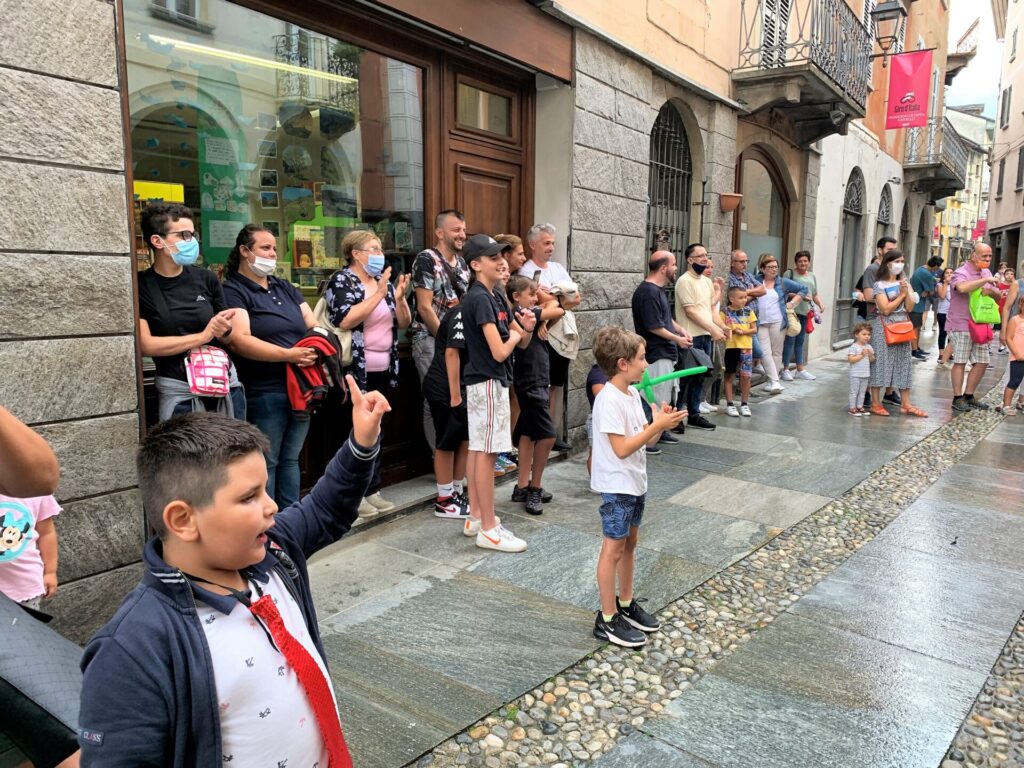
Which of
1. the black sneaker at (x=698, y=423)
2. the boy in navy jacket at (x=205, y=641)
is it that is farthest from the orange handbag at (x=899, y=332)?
the boy in navy jacket at (x=205, y=641)

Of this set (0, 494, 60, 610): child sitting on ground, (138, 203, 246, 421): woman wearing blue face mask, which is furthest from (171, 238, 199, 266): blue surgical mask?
(0, 494, 60, 610): child sitting on ground

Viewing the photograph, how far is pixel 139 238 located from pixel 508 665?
2862mm

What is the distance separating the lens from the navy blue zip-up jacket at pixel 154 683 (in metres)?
1.24

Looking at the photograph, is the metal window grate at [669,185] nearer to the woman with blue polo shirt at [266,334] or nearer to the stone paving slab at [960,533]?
the stone paving slab at [960,533]

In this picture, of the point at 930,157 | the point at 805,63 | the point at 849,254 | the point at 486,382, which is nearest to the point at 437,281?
the point at 486,382

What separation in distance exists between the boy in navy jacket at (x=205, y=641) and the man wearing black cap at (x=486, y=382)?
282 centimetres

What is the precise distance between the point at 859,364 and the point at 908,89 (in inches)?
328

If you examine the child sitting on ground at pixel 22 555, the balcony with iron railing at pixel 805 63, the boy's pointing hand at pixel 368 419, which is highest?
the balcony with iron railing at pixel 805 63

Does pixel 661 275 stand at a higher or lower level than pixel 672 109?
lower

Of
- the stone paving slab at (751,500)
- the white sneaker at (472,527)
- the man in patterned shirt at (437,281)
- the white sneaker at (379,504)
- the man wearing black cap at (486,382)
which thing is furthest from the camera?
the stone paving slab at (751,500)

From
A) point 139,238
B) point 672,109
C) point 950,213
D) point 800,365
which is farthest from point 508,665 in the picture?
point 950,213

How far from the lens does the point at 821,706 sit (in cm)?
292

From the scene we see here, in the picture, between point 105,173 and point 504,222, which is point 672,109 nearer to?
point 504,222

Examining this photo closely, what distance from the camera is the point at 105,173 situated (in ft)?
10.6
